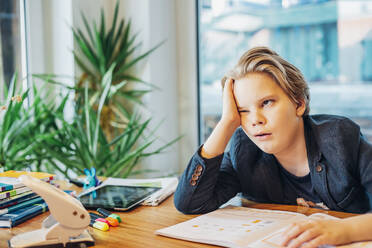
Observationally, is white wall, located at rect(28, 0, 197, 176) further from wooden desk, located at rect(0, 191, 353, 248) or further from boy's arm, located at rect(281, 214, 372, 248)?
boy's arm, located at rect(281, 214, 372, 248)

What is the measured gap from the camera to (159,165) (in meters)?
2.80

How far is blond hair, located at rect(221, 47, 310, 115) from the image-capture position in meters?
1.24

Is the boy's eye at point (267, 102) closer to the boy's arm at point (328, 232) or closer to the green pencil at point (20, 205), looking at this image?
the boy's arm at point (328, 232)

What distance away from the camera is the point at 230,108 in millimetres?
1276

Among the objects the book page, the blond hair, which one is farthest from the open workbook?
Answer: the blond hair

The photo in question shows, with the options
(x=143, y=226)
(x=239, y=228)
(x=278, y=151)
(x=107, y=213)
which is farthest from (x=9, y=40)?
(x=239, y=228)

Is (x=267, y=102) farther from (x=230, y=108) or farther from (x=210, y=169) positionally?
(x=210, y=169)

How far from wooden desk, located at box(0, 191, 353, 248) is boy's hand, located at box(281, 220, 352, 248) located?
20 cm

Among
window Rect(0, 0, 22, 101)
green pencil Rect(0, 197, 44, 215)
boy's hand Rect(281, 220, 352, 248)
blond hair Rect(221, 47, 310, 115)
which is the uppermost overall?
window Rect(0, 0, 22, 101)

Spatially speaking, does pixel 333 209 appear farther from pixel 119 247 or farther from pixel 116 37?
pixel 116 37

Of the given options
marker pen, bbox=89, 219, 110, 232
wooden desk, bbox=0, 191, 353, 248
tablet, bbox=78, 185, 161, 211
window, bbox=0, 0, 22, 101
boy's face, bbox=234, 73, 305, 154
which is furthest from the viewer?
window, bbox=0, 0, 22, 101

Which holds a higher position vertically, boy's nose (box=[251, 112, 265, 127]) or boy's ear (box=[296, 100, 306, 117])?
boy's ear (box=[296, 100, 306, 117])

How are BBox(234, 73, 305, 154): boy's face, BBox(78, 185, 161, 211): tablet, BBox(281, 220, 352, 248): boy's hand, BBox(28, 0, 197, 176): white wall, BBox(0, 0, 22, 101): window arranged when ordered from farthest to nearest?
BBox(28, 0, 197, 176): white wall, BBox(0, 0, 22, 101): window, BBox(78, 185, 161, 211): tablet, BBox(234, 73, 305, 154): boy's face, BBox(281, 220, 352, 248): boy's hand

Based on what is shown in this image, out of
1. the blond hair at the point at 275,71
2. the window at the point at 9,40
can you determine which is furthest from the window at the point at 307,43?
the blond hair at the point at 275,71
